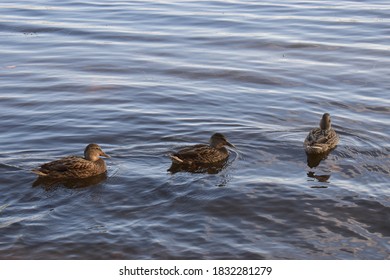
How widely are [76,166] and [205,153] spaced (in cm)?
213

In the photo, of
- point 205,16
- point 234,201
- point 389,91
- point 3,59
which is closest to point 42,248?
Result: point 234,201

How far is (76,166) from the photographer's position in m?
Answer: 11.9

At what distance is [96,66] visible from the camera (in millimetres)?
19094

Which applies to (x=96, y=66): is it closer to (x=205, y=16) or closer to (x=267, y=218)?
(x=205, y=16)

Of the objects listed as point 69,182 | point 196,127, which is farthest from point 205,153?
point 69,182

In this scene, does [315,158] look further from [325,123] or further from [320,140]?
[325,123]

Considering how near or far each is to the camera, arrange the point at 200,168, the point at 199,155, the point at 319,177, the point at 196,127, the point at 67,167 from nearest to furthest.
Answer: the point at 67,167
the point at 319,177
the point at 199,155
the point at 200,168
the point at 196,127

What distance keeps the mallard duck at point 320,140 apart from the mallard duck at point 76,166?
351 centimetres

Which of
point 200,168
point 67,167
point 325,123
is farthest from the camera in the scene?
point 325,123

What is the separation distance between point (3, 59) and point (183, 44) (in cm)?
494

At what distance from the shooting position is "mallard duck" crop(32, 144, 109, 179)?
38.2 feet

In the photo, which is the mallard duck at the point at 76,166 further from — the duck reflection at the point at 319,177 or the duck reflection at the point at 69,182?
the duck reflection at the point at 319,177

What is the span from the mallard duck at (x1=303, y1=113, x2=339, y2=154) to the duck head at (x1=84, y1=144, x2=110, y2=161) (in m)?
3.48

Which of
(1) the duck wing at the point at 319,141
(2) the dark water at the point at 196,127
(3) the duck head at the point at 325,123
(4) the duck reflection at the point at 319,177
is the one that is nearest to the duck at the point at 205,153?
(2) the dark water at the point at 196,127
